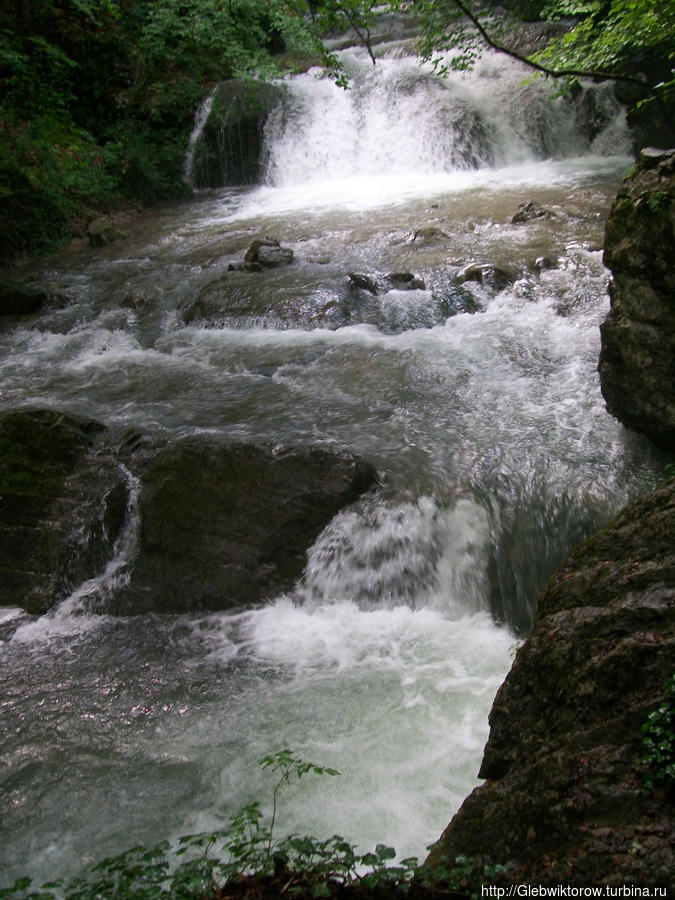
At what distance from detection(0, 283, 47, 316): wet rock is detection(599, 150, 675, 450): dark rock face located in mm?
8119

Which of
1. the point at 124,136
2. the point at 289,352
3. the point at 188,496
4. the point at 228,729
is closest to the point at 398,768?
the point at 228,729

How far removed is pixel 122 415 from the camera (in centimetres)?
647

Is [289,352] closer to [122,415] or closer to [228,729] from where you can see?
[122,415]

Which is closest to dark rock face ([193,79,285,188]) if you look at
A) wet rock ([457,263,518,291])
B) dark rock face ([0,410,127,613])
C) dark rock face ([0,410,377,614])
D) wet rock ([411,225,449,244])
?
wet rock ([411,225,449,244])

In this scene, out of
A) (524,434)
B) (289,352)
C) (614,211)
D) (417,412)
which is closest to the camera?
(614,211)

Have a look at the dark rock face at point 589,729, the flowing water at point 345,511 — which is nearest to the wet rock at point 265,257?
the flowing water at point 345,511

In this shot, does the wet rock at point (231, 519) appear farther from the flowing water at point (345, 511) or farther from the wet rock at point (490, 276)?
the wet rock at point (490, 276)

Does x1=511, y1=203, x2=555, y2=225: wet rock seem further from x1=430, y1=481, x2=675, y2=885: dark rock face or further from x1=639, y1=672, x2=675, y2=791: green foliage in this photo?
x1=639, y1=672, x2=675, y2=791: green foliage

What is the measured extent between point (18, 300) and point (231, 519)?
653 centimetres

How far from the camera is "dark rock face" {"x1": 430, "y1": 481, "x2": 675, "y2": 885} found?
69.3 inches

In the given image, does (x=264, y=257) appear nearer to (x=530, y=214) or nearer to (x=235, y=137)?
(x=530, y=214)

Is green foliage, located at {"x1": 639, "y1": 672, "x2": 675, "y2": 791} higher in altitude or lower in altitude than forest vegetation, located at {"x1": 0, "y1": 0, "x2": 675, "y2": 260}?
lower

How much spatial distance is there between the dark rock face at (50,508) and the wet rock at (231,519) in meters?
0.40

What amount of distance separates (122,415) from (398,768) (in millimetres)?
4557
